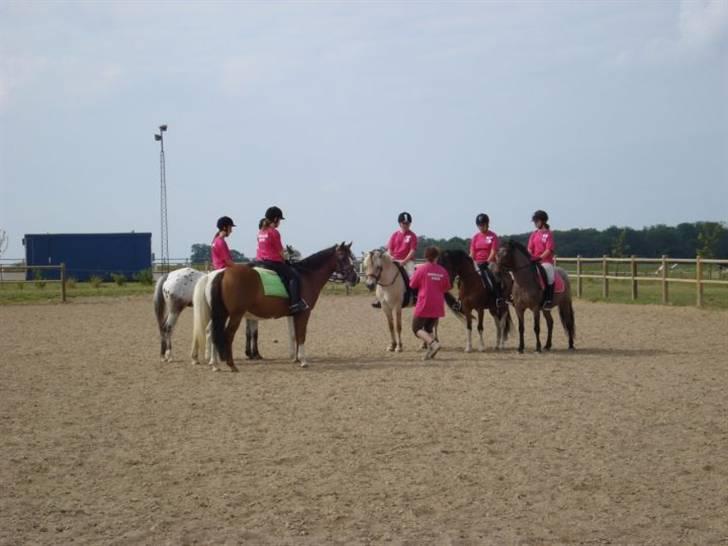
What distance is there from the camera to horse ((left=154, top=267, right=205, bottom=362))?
1293cm

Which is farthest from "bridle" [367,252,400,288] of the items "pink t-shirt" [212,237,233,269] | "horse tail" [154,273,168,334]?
"horse tail" [154,273,168,334]

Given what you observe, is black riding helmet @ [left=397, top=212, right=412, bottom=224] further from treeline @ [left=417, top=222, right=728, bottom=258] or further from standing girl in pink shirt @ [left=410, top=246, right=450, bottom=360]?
treeline @ [left=417, top=222, right=728, bottom=258]

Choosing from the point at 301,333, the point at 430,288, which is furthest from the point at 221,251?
the point at 430,288

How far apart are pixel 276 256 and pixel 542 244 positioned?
443 centimetres

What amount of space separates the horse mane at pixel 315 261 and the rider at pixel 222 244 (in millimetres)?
1014

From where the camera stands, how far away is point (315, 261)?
13.0 metres

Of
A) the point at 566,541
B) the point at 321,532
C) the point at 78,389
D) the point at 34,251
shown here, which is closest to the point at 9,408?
the point at 78,389

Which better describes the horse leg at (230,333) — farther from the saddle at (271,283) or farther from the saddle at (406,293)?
the saddle at (406,293)

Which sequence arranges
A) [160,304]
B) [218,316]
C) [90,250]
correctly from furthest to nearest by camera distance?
[90,250] → [160,304] → [218,316]

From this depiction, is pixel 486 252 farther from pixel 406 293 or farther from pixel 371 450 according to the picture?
pixel 371 450

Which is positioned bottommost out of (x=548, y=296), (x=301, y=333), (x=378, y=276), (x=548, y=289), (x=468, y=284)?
(x=301, y=333)

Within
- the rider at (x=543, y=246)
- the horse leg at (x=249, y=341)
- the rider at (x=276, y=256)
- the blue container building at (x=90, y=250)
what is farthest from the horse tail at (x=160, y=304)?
the blue container building at (x=90, y=250)

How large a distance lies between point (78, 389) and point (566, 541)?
289 inches

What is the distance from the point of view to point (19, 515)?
5.63 metres
